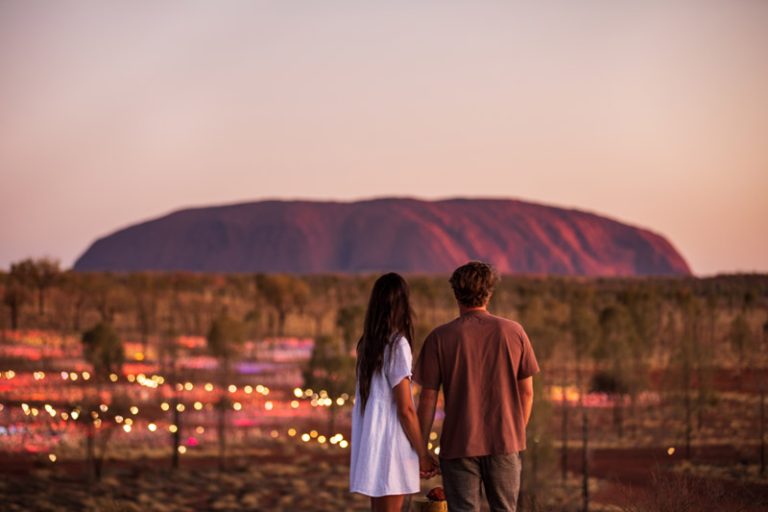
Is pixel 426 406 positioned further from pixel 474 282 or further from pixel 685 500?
pixel 685 500

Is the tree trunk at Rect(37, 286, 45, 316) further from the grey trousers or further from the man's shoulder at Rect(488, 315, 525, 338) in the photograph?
the man's shoulder at Rect(488, 315, 525, 338)

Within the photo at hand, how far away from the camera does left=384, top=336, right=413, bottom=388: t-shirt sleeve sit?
5051mm

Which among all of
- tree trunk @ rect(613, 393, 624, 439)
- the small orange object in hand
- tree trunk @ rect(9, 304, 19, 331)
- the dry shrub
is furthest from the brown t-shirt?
tree trunk @ rect(9, 304, 19, 331)

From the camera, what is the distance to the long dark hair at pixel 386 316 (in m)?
5.03

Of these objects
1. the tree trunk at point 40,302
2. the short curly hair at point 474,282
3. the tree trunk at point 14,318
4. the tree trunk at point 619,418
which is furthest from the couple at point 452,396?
the tree trunk at point 40,302

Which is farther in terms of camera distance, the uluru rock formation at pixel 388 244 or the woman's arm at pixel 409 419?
the uluru rock formation at pixel 388 244

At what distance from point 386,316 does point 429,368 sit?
1.04 ft

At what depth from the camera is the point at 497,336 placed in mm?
5043

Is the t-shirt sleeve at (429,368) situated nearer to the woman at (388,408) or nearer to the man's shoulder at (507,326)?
the woman at (388,408)

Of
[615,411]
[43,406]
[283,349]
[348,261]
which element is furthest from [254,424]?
[348,261]

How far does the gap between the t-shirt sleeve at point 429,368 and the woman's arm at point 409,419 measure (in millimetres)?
71

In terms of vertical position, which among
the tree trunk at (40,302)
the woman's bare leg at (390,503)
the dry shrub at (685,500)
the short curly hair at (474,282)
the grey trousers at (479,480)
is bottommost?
the dry shrub at (685,500)

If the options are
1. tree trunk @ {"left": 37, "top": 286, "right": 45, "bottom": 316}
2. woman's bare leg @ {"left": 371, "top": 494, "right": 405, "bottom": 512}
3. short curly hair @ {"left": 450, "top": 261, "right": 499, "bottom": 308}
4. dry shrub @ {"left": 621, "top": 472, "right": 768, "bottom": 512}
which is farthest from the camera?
tree trunk @ {"left": 37, "top": 286, "right": 45, "bottom": 316}

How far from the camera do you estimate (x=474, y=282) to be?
5.02 meters
